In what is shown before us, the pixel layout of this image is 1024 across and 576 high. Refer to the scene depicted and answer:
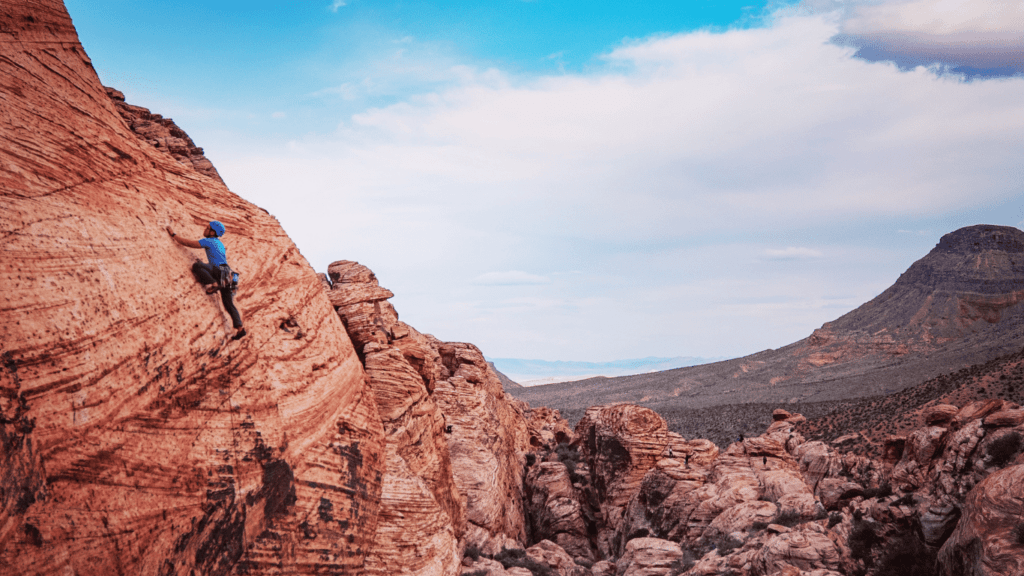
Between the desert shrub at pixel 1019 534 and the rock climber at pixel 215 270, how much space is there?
20481mm

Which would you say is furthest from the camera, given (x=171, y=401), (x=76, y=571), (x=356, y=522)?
(x=356, y=522)

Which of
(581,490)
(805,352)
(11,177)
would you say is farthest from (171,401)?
(805,352)

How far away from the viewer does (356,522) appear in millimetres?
13750

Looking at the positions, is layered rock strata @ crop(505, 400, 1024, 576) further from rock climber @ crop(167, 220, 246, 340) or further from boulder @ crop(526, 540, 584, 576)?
rock climber @ crop(167, 220, 246, 340)

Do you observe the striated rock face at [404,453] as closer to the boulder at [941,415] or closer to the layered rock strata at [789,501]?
the layered rock strata at [789,501]

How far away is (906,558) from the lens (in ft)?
63.6

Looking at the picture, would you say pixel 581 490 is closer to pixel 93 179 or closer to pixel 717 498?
pixel 717 498

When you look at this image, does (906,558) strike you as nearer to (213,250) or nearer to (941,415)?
(941,415)

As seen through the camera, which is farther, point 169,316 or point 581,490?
point 581,490

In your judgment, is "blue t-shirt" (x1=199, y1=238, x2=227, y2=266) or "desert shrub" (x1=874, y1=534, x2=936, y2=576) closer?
"blue t-shirt" (x1=199, y1=238, x2=227, y2=266)

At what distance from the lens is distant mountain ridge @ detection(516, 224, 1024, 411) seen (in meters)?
97.0

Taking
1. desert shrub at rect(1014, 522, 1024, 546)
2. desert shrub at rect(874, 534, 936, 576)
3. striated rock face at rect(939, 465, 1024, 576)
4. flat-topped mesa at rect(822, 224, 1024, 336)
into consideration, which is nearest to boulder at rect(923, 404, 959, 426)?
desert shrub at rect(874, 534, 936, 576)

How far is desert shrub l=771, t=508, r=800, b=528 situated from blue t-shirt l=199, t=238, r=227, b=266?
77.4 feet

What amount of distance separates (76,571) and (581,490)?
103 feet
